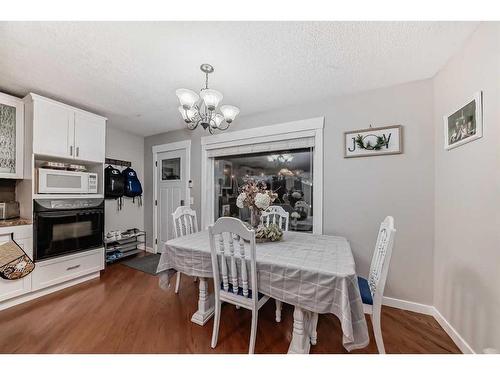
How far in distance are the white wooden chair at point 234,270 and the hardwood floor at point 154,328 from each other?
25 centimetres

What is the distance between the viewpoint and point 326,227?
7.77ft

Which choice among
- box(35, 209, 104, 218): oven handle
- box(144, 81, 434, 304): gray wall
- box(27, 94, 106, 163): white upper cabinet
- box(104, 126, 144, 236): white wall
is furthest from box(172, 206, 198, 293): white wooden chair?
box(104, 126, 144, 236): white wall

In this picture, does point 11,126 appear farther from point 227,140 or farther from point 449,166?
point 449,166

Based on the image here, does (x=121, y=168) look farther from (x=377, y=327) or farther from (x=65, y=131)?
(x=377, y=327)

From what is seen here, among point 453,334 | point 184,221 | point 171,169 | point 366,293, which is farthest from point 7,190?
point 453,334

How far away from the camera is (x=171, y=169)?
3.67m

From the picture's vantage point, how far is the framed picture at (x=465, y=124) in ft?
4.37

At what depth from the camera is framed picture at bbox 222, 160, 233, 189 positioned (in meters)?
3.26

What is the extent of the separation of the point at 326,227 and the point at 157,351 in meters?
1.96

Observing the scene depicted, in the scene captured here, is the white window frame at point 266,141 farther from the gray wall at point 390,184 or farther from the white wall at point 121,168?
the white wall at point 121,168

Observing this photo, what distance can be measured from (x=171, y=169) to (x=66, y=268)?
6.47ft

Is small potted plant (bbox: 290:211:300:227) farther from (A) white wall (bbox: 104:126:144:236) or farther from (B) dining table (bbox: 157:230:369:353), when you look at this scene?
(A) white wall (bbox: 104:126:144:236)
